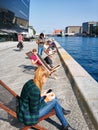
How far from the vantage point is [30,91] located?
17.5ft

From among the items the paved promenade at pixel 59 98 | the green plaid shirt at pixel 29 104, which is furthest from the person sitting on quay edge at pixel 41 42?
the green plaid shirt at pixel 29 104

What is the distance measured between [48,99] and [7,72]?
27.6 ft

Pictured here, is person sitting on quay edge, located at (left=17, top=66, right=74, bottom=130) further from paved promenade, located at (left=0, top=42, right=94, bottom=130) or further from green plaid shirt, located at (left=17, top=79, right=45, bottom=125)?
paved promenade, located at (left=0, top=42, right=94, bottom=130)

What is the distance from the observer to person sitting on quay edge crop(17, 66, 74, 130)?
17.4 feet

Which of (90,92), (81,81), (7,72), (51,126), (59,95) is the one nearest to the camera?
(51,126)

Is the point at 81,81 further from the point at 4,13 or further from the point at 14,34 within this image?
the point at 14,34

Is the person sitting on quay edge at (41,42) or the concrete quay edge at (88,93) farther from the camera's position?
the person sitting on quay edge at (41,42)

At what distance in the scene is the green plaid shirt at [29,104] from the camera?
5.31 m

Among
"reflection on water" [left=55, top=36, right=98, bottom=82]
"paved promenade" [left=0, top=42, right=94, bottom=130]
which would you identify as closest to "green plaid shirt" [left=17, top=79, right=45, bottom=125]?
"paved promenade" [left=0, top=42, right=94, bottom=130]

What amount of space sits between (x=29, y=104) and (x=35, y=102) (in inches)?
5.8

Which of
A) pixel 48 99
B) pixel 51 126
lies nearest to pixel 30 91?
pixel 48 99

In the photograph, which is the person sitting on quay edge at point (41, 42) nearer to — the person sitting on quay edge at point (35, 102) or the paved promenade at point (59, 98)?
the paved promenade at point (59, 98)

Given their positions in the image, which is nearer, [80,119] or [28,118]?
[28,118]

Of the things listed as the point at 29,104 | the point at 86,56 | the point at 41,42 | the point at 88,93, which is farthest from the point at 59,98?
the point at 86,56
